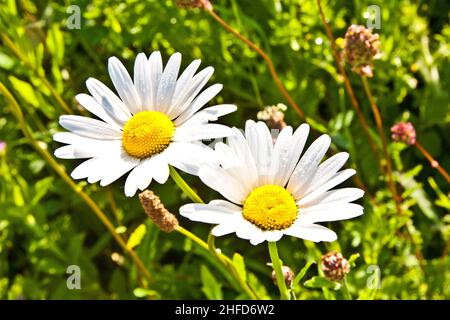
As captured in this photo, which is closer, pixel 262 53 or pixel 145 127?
pixel 145 127

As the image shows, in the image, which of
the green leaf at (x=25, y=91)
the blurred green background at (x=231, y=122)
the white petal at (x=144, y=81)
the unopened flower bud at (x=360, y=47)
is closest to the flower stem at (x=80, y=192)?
the blurred green background at (x=231, y=122)

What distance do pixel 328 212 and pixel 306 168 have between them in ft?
0.36

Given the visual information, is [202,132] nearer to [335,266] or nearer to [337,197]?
[337,197]

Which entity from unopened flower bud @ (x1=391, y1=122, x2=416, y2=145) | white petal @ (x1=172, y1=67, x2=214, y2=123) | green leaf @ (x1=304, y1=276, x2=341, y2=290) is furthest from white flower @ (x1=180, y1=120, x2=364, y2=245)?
unopened flower bud @ (x1=391, y1=122, x2=416, y2=145)

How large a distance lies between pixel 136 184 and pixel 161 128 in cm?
12

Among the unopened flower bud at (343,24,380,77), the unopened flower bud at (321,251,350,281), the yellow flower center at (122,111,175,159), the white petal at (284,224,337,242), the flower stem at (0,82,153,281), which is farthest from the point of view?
the flower stem at (0,82,153,281)

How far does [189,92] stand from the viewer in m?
1.07

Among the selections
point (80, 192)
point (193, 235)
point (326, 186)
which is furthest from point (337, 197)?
point (80, 192)

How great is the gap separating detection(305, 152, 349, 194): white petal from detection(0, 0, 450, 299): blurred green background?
618mm

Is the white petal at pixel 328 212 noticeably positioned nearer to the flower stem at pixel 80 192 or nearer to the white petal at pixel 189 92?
the white petal at pixel 189 92

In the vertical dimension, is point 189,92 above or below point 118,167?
above

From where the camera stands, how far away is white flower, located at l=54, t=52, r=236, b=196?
3.20ft

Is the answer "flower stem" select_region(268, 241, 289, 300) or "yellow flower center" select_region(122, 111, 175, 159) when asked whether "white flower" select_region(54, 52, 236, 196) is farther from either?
"flower stem" select_region(268, 241, 289, 300)

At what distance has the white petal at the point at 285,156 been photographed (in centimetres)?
104
